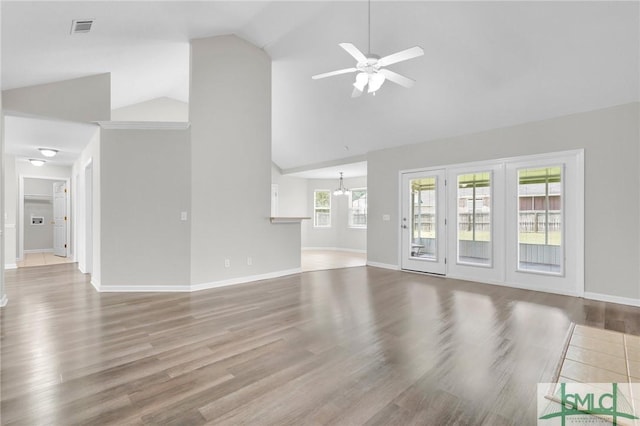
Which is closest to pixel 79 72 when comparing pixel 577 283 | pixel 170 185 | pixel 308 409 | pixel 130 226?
pixel 170 185

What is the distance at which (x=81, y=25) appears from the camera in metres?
3.27

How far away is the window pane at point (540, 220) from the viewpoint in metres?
4.70

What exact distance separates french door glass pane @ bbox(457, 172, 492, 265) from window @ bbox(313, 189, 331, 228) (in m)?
5.63

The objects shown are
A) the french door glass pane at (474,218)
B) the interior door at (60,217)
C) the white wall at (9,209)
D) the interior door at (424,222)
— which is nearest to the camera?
the french door glass pane at (474,218)

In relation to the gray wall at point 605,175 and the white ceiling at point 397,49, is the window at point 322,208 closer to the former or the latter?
the white ceiling at point 397,49

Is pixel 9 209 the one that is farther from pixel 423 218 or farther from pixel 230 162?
pixel 423 218

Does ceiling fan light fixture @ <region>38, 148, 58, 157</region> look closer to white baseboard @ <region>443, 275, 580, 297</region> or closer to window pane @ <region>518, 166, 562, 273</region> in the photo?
white baseboard @ <region>443, 275, 580, 297</region>

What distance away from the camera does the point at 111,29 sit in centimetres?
354

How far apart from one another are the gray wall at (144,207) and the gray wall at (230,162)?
205mm

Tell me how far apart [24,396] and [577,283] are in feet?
20.0

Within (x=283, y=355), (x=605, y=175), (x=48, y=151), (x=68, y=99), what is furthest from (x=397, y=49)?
(x=48, y=151)

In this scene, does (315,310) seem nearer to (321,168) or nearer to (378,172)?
(378,172)

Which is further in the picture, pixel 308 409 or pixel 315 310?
pixel 315 310

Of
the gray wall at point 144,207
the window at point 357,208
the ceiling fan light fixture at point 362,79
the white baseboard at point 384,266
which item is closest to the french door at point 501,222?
the white baseboard at point 384,266
